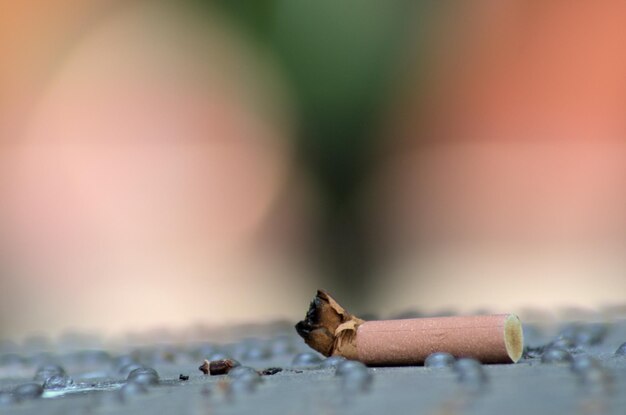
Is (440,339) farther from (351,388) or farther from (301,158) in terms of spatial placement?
(301,158)

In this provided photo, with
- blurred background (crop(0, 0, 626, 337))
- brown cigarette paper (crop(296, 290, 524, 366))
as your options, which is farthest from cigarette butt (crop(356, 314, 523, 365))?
blurred background (crop(0, 0, 626, 337))

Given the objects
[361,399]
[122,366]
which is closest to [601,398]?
[361,399]

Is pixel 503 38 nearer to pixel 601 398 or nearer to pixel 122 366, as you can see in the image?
pixel 122 366

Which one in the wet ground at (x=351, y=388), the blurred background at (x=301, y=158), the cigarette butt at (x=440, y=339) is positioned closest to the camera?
the wet ground at (x=351, y=388)

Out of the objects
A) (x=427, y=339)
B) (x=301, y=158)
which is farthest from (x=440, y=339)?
(x=301, y=158)

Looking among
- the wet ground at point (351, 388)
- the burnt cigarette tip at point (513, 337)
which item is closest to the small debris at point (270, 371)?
the wet ground at point (351, 388)

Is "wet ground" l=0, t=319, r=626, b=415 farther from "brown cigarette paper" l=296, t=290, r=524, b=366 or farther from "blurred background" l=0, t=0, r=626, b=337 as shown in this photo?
"blurred background" l=0, t=0, r=626, b=337

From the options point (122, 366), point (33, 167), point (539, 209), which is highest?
point (33, 167)

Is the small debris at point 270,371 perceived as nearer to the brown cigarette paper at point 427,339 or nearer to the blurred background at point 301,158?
the brown cigarette paper at point 427,339
